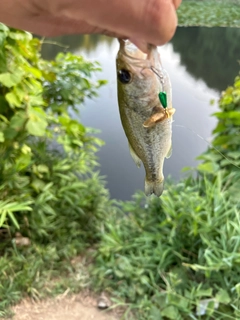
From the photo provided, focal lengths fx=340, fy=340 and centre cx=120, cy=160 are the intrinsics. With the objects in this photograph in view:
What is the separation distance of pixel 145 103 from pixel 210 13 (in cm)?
110

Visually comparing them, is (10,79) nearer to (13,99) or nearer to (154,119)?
(13,99)

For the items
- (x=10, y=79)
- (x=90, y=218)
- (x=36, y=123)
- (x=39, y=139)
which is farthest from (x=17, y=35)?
(x=90, y=218)

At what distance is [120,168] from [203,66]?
1.01 m

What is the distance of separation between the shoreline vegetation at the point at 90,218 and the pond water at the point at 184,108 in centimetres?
21

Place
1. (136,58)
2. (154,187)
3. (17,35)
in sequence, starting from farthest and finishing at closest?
(17,35)
(154,187)
(136,58)

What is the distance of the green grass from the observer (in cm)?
150

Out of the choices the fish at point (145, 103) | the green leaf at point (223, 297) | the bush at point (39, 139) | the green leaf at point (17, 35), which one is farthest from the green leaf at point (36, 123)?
the green leaf at point (223, 297)

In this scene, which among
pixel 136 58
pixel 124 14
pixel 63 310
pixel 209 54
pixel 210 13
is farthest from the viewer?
pixel 209 54

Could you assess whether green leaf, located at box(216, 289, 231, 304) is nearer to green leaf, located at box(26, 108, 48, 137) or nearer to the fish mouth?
green leaf, located at box(26, 108, 48, 137)

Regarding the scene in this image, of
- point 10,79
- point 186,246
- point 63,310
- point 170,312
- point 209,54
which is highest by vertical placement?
point 209,54

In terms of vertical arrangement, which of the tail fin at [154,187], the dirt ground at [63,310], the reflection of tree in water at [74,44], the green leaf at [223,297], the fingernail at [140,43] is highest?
the fingernail at [140,43]

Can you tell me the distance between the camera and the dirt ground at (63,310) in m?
1.87

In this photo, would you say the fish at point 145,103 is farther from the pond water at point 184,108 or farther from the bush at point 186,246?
the pond water at point 184,108

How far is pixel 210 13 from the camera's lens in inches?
68.1
